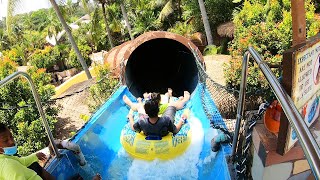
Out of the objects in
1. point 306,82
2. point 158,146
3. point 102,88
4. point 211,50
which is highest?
point 306,82

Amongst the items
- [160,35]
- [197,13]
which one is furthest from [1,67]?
[197,13]

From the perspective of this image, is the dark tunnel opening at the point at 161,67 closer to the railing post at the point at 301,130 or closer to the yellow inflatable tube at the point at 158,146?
the yellow inflatable tube at the point at 158,146

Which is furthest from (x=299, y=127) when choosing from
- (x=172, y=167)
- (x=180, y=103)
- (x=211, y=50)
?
(x=211, y=50)

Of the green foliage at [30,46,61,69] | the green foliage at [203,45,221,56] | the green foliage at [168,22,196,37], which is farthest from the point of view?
the green foliage at [30,46,61,69]

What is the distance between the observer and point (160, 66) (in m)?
8.99

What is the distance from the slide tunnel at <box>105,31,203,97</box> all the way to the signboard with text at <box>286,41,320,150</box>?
5.76 m

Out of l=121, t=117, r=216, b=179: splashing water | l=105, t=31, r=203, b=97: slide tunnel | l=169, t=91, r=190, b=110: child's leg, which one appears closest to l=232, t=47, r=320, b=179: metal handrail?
l=121, t=117, r=216, b=179: splashing water

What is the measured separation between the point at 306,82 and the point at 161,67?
24.7 feet

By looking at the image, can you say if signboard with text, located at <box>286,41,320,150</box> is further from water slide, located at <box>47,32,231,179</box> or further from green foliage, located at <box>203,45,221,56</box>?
green foliage, located at <box>203,45,221,56</box>

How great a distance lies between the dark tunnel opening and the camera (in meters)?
7.91

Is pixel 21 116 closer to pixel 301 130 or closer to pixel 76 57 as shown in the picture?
pixel 301 130

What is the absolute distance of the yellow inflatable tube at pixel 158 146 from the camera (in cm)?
383

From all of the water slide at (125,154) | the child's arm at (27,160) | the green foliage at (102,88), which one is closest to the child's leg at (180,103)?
the water slide at (125,154)

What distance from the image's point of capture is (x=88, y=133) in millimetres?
4004
